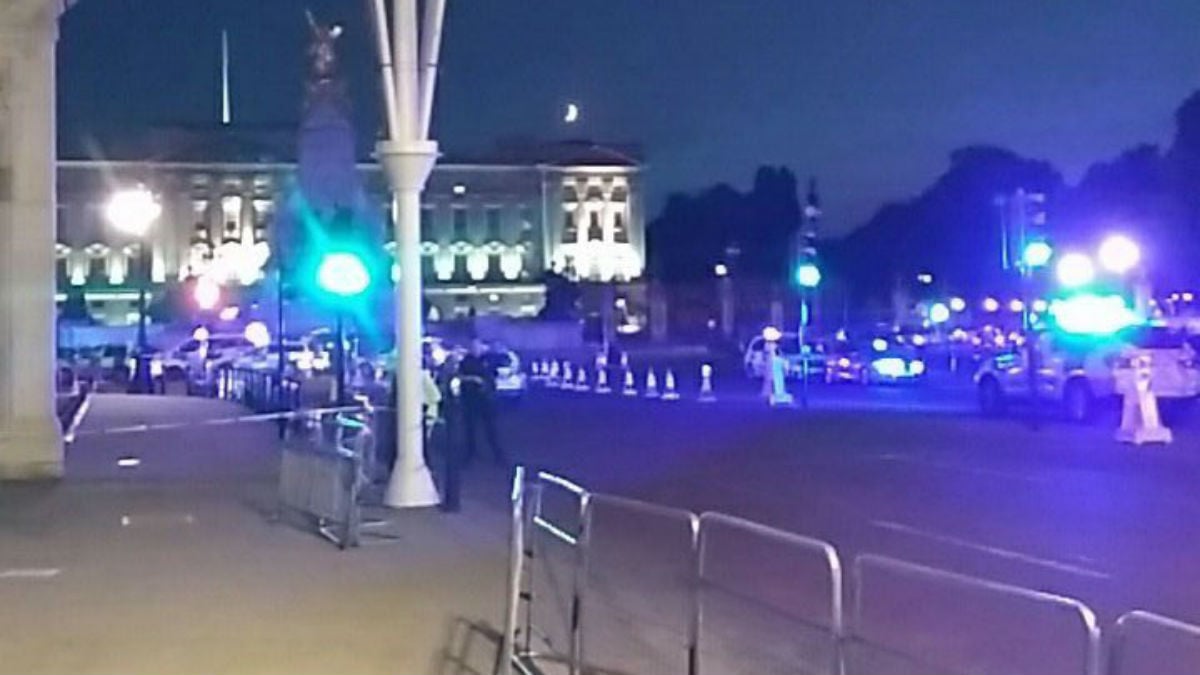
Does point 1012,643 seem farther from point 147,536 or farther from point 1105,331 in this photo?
point 1105,331

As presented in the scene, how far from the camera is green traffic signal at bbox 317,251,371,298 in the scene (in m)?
29.6

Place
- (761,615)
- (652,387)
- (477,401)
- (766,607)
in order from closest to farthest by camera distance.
→ (766,607)
(761,615)
(477,401)
(652,387)

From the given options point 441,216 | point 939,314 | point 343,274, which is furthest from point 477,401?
point 441,216

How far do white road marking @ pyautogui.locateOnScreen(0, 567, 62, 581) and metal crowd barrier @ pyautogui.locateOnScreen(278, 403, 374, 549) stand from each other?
2.67m

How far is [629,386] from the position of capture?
72188 mm

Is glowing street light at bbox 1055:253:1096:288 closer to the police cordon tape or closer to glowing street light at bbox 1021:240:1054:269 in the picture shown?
glowing street light at bbox 1021:240:1054:269

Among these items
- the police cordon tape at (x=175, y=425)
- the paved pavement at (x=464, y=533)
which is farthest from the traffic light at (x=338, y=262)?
the police cordon tape at (x=175, y=425)

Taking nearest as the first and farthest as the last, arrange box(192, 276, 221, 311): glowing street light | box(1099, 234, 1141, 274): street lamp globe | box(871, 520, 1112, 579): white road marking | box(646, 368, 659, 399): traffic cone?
box(871, 520, 1112, 579): white road marking, box(1099, 234, 1141, 274): street lamp globe, box(192, 276, 221, 311): glowing street light, box(646, 368, 659, 399): traffic cone

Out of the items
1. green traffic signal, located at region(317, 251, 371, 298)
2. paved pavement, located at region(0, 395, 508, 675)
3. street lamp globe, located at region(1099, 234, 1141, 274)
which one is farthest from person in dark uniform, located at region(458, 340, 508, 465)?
street lamp globe, located at region(1099, 234, 1141, 274)

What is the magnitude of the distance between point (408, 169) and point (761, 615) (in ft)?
49.0

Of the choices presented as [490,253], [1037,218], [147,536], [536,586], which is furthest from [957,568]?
[490,253]

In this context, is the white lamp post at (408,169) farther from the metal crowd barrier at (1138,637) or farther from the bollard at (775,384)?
the bollard at (775,384)

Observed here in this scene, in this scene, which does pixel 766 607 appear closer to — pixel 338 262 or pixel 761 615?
pixel 761 615

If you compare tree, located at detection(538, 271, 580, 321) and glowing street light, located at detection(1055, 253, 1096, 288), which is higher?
tree, located at detection(538, 271, 580, 321)
